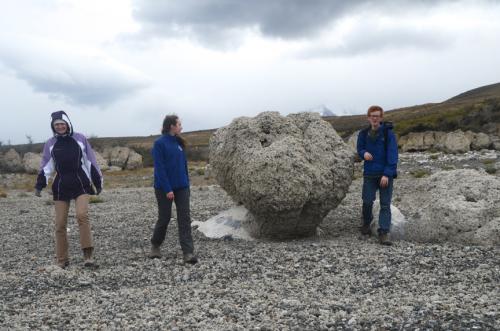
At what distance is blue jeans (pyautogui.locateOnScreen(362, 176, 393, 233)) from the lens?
12.1 m

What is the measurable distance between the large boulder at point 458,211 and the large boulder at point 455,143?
1549 inches

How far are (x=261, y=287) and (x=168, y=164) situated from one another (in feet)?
11.3

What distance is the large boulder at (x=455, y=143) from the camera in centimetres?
5062

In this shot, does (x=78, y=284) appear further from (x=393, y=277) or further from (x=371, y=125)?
(x=371, y=125)

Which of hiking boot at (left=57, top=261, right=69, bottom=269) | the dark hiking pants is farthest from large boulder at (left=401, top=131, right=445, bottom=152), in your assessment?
hiking boot at (left=57, top=261, right=69, bottom=269)

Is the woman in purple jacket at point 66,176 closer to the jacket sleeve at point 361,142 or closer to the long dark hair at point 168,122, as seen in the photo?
the long dark hair at point 168,122

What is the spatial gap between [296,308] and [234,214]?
7370mm

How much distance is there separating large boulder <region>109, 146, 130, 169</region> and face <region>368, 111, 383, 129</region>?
53371 millimetres

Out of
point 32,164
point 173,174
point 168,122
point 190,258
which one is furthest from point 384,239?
point 32,164

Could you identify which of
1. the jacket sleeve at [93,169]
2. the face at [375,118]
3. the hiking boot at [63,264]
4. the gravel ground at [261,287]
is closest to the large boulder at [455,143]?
the gravel ground at [261,287]

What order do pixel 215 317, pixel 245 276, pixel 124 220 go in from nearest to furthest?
pixel 215 317
pixel 245 276
pixel 124 220

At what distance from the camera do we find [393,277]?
9016 mm

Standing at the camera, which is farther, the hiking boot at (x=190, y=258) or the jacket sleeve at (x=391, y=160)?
the jacket sleeve at (x=391, y=160)

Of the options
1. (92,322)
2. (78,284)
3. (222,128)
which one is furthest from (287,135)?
(92,322)
